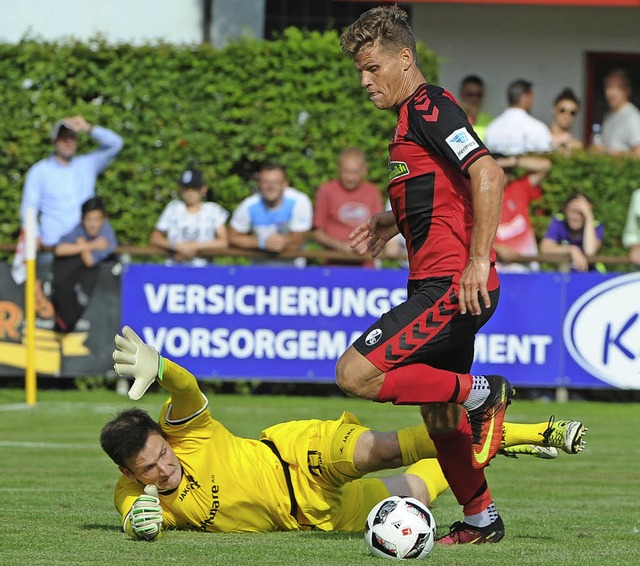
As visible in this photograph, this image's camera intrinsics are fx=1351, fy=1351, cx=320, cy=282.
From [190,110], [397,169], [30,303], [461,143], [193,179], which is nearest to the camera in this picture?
[461,143]

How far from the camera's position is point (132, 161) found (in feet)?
51.9

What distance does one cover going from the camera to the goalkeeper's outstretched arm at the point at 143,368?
6.46 meters

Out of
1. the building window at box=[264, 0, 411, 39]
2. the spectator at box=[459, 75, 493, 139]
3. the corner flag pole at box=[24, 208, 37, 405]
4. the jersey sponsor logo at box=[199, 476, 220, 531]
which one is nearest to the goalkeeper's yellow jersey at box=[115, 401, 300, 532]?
Answer: the jersey sponsor logo at box=[199, 476, 220, 531]

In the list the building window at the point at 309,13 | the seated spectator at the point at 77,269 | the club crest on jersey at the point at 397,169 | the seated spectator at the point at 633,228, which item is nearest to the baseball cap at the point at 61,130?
the seated spectator at the point at 77,269

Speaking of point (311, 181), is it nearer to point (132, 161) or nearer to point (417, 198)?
point (132, 161)

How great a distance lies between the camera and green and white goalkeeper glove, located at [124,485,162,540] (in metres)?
6.64

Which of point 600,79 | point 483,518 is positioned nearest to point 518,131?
point 600,79

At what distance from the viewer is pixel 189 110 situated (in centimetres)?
1598

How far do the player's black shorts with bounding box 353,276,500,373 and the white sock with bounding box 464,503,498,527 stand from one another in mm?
875

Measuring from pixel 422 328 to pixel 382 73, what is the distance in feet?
4.28

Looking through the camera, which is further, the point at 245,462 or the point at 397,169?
the point at 245,462

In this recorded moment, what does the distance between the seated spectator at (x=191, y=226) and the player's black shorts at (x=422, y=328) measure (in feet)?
26.5

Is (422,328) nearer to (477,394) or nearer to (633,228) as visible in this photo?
(477,394)

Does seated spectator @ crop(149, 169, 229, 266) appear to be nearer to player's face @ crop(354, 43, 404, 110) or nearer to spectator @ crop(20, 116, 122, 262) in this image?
spectator @ crop(20, 116, 122, 262)
